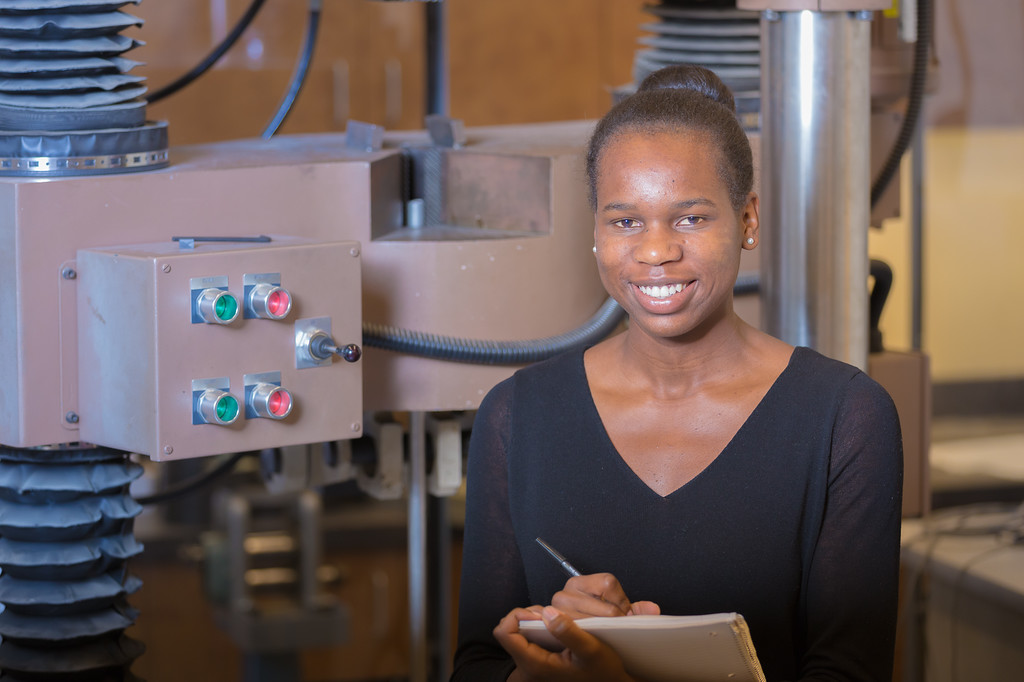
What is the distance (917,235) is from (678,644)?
2552mm

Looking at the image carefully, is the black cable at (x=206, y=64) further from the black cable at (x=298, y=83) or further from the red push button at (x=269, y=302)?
the red push button at (x=269, y=302)

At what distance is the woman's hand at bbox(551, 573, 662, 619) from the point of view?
955 mm

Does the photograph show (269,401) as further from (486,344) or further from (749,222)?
(749,222)

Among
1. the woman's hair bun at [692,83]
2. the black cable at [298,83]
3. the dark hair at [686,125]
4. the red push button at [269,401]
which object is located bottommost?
the red push button at [269,401]

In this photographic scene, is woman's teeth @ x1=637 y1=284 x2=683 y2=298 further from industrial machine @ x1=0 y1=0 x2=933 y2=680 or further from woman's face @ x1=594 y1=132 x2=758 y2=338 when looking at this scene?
industrial machine @ x1=0 y1=0 x2=933 y2=680

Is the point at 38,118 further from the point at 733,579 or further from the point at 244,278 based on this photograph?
the point at 733,579

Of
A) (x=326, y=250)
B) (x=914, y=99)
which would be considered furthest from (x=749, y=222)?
(x=914, y=99)

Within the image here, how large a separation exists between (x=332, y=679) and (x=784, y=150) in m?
2.31

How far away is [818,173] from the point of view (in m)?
1.41

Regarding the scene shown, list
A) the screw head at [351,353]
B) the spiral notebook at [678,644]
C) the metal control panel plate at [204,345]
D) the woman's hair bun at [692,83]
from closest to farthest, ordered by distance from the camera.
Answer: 1. the spiral notebook at [678,644]
2. the woman's hair bun at [692,83]
3. the metal control panel plate at [204,345]
4. the screw head at [351,353]

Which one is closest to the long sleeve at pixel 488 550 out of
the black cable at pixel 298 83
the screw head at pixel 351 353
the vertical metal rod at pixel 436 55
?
the screw head at pixel 351 353

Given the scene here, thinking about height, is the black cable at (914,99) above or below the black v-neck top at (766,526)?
above

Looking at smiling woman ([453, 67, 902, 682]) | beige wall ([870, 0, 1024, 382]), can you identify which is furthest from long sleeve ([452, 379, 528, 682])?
beige wall ([870, 0, 1024, 382])

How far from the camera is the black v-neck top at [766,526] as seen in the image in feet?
3.39
